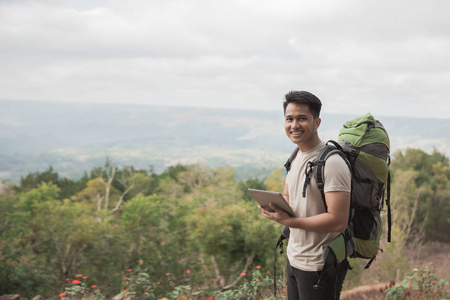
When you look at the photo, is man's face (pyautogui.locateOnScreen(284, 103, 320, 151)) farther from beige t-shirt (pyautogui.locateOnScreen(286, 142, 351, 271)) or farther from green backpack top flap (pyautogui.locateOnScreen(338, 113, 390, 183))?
green backpack top flap (pyautogui.locateOnScreen(338, 113, 390, 183))

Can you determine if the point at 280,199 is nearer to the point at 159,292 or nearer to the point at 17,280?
the point at 17,280

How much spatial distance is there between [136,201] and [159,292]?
7.17 metres

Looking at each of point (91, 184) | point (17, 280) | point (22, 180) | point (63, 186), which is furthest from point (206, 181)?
point (17, 280)

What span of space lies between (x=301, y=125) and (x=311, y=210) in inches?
15.8

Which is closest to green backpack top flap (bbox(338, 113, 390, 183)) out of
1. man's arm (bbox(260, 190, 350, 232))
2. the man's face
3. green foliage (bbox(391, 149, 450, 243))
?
the man's face

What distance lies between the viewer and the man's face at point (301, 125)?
186 centimetres

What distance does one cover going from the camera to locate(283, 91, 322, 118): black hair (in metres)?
1.86

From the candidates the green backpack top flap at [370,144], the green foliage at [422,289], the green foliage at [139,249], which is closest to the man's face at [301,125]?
the green backpack top flap at [370,144]

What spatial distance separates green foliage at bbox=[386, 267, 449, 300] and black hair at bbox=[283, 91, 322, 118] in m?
2.72

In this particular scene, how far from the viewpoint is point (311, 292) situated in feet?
6.00

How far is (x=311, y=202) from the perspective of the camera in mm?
1812

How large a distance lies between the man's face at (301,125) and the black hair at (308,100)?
0.02m

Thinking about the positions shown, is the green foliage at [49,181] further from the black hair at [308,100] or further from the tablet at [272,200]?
the black hair at [308,100]

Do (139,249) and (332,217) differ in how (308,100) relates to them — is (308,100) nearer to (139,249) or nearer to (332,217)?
(332,217)
